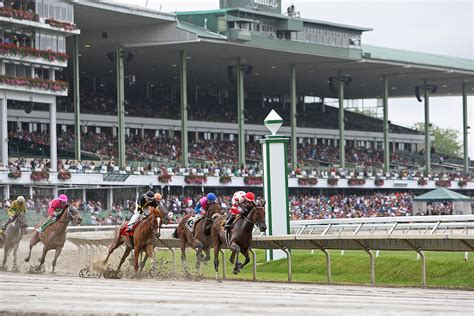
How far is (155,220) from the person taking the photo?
22562mm

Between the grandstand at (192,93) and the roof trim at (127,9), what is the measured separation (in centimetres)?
10

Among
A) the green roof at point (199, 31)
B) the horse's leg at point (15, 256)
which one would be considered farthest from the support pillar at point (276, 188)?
the green roof at point (199, 31)

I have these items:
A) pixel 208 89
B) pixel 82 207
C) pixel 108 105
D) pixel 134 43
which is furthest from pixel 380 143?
pixel 82 207

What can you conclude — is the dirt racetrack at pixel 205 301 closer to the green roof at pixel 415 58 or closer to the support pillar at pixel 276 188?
the support pillar at pixel 276 188

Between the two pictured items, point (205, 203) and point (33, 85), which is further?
point (33, 85)

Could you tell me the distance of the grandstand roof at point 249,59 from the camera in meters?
63.3

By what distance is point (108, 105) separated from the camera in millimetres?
73812

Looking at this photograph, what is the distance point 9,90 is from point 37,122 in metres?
9.46

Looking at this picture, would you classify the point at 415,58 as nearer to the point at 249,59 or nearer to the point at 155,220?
the point at 249,59

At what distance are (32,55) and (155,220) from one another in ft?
113

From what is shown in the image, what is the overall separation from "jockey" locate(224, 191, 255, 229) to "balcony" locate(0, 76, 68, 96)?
32887mm

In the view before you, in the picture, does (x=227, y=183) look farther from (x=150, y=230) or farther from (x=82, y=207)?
(x=150, y=230)

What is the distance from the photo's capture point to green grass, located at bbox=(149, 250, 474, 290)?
71.1 feet

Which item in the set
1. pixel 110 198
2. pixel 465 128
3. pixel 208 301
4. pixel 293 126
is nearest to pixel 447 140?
pixel 465 128
